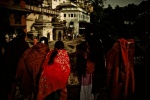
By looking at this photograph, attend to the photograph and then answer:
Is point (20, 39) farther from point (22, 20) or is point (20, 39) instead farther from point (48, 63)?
point (22, 20)

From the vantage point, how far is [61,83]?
168 inches

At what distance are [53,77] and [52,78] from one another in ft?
0.10

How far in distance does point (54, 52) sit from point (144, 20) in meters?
8.97

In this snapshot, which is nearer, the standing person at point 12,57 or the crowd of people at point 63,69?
the crowd of people at point 63,69

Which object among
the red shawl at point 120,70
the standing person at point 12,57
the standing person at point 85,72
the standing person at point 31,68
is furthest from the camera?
the standing person at point 12,57

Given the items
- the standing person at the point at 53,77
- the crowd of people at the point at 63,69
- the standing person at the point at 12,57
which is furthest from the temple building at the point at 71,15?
the standing person at the point at 53,77

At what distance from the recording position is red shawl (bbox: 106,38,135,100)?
4.73 m

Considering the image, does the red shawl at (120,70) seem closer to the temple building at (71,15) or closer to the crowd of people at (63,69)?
the crowd of people at (63,69)

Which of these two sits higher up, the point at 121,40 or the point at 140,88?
the point at 121,40

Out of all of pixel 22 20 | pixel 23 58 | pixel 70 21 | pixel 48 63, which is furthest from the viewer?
pixel 70 21

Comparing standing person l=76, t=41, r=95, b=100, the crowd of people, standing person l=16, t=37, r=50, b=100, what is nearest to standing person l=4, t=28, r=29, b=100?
the crowd of people

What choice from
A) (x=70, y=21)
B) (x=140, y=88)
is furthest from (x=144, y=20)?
(x=70, y=21)

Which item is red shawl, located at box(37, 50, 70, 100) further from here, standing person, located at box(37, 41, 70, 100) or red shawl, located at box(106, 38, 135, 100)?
red shawl, located at box(106, 38, 135, 100)

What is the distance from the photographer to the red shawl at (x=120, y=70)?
15.5 feet
